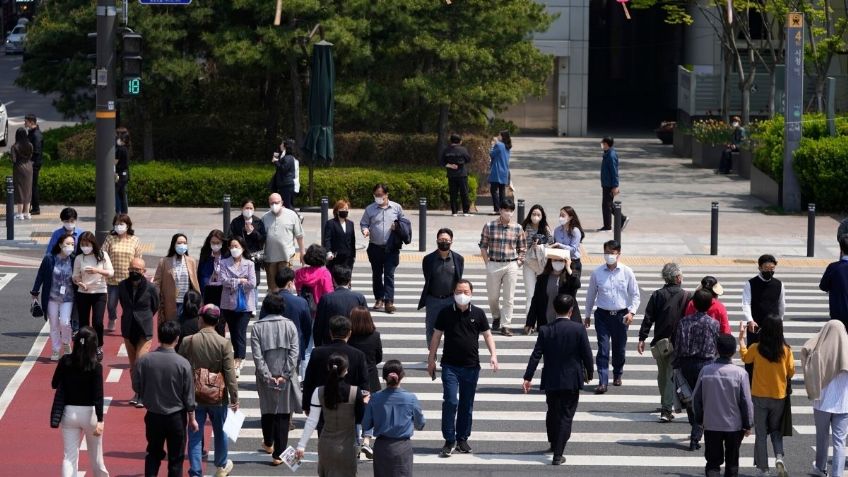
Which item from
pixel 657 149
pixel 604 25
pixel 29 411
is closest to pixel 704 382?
pixel 29 411

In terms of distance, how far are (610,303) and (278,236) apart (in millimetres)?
4832

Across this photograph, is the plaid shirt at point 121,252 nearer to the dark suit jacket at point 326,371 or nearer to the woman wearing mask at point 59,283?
the woman wearing mask at point 59,283

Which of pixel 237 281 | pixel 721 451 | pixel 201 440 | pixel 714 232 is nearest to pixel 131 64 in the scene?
pixel 237 281

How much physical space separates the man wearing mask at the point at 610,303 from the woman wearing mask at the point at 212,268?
391 cm

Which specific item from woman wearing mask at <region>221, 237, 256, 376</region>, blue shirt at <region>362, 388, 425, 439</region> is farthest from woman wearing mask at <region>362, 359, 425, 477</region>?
woman wearing mask at <region>221, 237, 256, 376</region>

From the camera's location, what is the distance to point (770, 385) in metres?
12.4

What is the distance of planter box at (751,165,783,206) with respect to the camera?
3250 cm

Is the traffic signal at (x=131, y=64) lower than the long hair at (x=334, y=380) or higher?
higher

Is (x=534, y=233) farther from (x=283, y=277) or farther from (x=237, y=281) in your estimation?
(x=283, y=277)

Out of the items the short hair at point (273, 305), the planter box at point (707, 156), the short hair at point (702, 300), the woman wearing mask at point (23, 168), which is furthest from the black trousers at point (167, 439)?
the planter box at point (707, 156)

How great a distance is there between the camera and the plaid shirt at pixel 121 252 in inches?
658

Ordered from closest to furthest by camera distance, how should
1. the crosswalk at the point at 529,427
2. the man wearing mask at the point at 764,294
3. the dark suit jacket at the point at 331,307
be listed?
1. the crosswalk at the point at 529,427
2. the dark suit jacket at the point at 331,307
3. the man wearing mask at the point at 764,294

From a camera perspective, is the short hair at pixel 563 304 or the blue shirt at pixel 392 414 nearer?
the blue shirt at pixel 392 414

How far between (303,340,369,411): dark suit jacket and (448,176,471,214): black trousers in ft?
58.8
